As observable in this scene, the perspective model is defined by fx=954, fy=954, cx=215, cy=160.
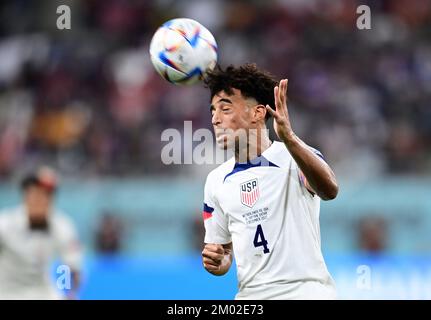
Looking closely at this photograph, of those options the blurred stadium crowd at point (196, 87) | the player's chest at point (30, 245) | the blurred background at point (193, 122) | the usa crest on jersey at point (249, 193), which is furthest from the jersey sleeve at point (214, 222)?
the blurred stadium crowd at point (196, 87)

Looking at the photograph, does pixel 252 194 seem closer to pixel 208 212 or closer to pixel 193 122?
pixel 208 212

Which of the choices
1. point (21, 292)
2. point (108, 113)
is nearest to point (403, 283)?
point (21, 292)

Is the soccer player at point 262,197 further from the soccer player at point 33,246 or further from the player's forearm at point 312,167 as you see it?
the soccer player at point 33,246

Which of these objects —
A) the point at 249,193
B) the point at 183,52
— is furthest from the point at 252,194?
the point at 183,52

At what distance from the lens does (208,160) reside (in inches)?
541

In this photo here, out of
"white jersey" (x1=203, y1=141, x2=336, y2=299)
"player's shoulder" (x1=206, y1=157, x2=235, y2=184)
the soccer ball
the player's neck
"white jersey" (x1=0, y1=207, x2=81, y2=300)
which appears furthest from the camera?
"white jersey" (x1=0, y1=207, x2=81, y2=300)

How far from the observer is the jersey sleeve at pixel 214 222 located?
19.4 feet

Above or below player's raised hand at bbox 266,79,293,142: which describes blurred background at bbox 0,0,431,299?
above

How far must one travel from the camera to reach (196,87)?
15.0 metres

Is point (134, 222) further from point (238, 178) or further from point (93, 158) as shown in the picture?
point (238, 178)

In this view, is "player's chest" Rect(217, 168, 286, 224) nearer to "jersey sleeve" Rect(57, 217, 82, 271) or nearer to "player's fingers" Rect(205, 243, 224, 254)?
"player's fingers" Rect(205, 243, 224, 254)

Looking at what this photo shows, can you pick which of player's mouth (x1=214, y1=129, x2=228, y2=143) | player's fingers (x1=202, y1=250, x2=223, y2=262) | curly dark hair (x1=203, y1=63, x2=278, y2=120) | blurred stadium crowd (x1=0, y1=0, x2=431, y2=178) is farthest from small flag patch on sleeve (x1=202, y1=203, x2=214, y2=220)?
blurred stadium crowd (x1=0, y1=0, x2=431, y2=178)

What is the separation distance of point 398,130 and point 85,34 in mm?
5971

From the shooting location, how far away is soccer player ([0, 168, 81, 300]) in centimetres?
970
